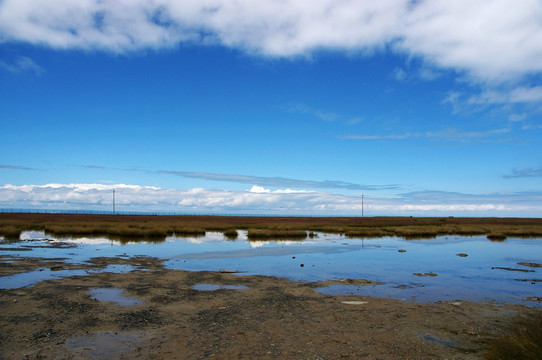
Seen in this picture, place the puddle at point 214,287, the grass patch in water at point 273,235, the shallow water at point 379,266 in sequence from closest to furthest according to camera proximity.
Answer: the puddle at point 214,287
the shallow water at point 379,266
the grass patch in water at point 273,235

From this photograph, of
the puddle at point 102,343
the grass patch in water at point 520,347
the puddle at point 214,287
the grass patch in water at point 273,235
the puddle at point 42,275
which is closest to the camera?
the grass patch in water at point 520,347

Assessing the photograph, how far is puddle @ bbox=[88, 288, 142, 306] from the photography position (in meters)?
13.3

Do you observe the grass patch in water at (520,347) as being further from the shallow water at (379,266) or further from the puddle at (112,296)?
the puddle at (112,296)

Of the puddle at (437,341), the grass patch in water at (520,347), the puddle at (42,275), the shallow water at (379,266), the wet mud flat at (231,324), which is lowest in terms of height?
the shallow water at (379,266)

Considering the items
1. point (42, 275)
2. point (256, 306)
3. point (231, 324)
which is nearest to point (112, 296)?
point (256, 306)

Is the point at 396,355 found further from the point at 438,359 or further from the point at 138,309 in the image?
the point at 138,309

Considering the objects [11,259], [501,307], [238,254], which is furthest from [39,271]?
[501,307]

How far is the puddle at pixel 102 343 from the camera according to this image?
867 centimetres

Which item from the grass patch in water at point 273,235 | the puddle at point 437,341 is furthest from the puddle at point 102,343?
the grass patch in water at point 273,235

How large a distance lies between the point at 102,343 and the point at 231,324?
3467 millimetres

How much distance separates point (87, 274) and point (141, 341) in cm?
1108

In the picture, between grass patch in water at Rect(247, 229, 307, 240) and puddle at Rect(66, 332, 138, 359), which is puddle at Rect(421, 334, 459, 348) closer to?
puddle at Rect(66, 332, 138, 359)

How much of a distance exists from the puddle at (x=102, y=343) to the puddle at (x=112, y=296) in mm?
3428

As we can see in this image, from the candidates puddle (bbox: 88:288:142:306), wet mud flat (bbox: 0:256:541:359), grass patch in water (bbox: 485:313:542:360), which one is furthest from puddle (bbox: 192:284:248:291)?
grass patch in water (bbox: 485:313:542:360)
